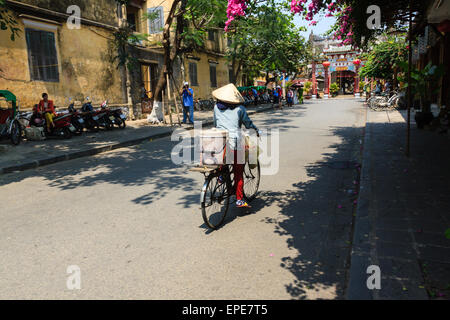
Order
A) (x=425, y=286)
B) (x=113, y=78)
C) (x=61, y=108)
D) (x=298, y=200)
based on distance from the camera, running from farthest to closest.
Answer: (x=113, y=78) < (x=61, y=108) < (x=298, y=200) < (x=425, y=286)

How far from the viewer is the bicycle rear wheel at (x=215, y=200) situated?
4.20 metres

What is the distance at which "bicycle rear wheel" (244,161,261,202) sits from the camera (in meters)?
5.25

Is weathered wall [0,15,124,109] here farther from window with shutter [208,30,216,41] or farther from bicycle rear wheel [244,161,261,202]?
window with shutter [208,30,216,41]

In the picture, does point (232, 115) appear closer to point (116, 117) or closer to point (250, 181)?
point (250, 181)

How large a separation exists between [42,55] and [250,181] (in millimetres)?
11139

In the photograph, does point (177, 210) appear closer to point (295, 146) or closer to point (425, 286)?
point (425, 286)

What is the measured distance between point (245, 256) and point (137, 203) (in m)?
2.30

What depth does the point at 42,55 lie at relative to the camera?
1321 cm

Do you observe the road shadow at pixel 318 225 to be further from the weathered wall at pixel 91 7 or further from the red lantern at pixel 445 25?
the weathered wall at pixel 91 7

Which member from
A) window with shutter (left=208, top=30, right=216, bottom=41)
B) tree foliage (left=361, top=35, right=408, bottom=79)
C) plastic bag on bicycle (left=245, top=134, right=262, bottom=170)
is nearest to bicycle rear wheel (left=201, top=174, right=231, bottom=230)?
plastic bag on bicycle (left=245, top=134, right=262, bottom=170)

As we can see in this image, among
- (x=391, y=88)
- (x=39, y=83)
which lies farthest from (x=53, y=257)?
(x=391, y=88)

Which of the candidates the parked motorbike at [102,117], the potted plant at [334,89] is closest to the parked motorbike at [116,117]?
the parked motorbike at [102,117]
